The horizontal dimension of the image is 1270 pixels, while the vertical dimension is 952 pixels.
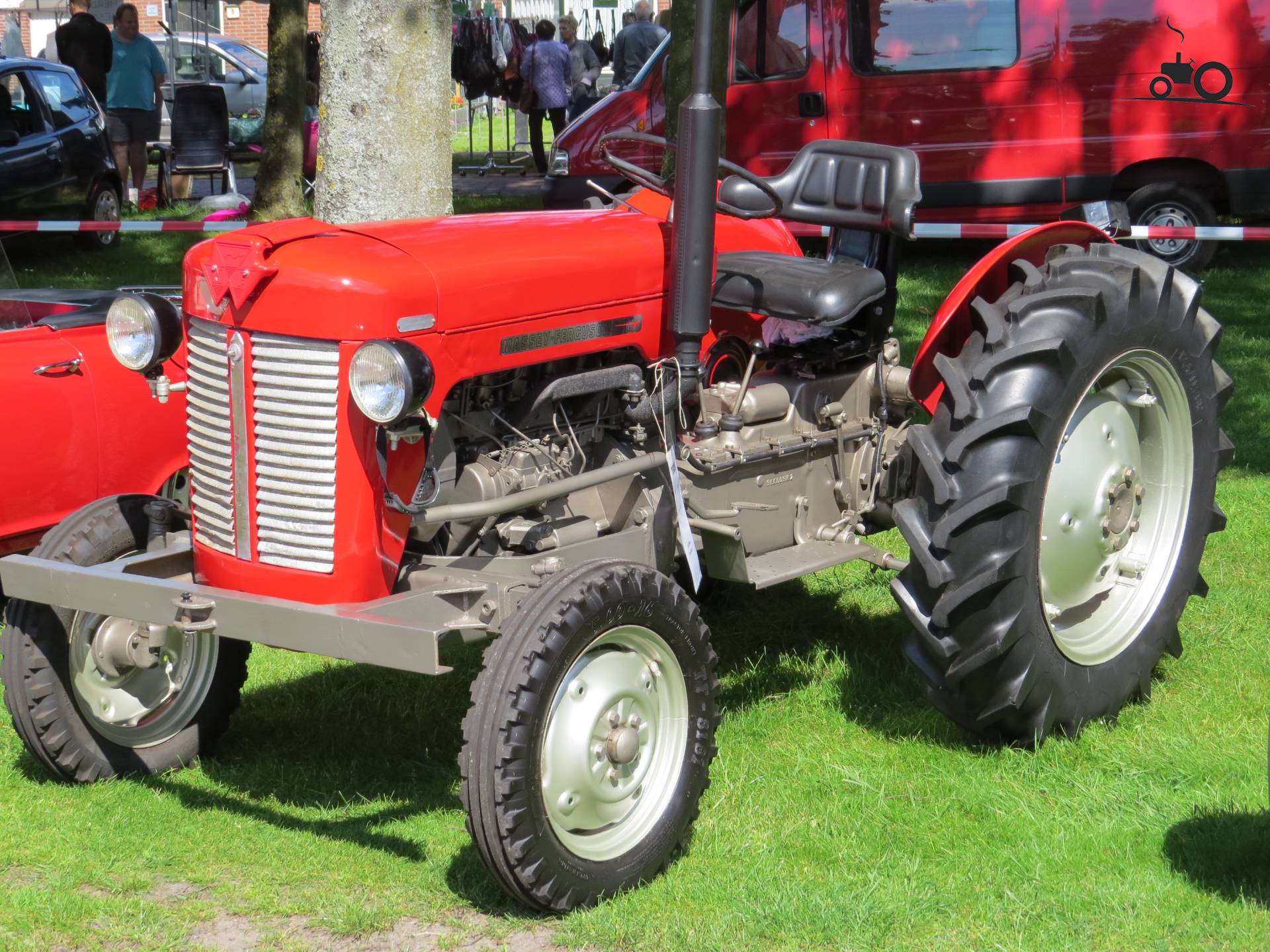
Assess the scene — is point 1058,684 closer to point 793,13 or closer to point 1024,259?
point 1024,259

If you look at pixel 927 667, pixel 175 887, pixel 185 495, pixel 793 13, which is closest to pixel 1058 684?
pixel 927 667

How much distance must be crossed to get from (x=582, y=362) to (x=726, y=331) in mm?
677

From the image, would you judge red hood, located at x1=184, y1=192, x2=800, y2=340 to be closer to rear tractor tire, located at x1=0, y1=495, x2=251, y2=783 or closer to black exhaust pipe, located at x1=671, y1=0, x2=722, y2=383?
black exhaust pipe, located at x1=671, y1=0, x2=722, y2=383

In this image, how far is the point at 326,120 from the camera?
624cm

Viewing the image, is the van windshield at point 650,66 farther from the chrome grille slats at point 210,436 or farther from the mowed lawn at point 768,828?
the chrome grille slats at point 210,436

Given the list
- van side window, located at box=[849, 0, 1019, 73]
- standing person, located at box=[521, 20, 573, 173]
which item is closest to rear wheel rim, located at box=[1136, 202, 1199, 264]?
van side window, located at box=[849, 0, 1019, 73]

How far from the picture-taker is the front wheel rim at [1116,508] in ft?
13.9

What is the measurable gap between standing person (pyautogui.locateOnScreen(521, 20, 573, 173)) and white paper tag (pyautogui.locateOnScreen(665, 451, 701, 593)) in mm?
13534

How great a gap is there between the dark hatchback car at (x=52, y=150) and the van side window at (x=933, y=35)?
6.36 metres

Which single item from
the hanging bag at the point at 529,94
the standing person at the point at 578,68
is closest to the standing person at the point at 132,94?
the hanging bag at the point at 529,94

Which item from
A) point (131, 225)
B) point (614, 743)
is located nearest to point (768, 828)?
point (614, 743)

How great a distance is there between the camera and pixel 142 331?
148 inches

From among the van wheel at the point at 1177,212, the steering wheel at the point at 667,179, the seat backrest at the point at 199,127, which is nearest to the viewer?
the steering wheel at the point at 667,179

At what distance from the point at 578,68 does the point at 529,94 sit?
5.42 feet
